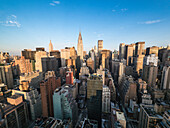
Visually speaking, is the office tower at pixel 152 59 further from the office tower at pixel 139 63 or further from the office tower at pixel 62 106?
the office tower at pixel 62 106

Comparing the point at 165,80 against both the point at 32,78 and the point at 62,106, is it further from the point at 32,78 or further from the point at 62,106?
the point at 32,78

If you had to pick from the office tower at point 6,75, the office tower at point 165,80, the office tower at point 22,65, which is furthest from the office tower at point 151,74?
the office tower at point 22,65

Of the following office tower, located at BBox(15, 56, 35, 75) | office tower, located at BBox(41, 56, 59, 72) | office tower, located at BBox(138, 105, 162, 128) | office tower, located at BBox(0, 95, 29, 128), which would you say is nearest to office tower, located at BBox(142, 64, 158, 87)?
office tower, located at BBox(138, 105, 162, 128)

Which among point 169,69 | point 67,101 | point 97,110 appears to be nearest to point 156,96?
point 169,69

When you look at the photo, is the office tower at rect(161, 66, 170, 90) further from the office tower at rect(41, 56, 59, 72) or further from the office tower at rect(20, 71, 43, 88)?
the office tower at rect(41, 56, 59, 72)

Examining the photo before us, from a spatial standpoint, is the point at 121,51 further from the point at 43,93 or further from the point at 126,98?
the point at 43,93

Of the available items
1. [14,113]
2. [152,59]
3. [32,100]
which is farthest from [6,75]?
[152,59]
